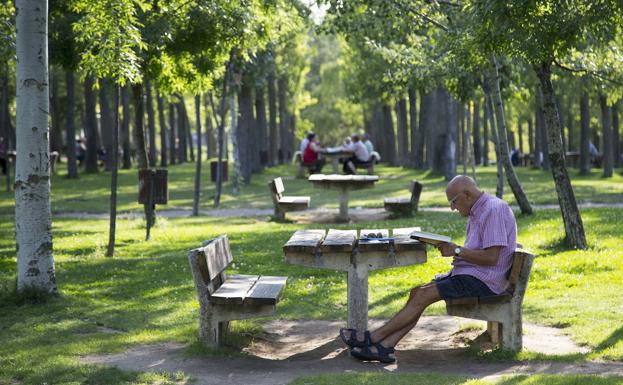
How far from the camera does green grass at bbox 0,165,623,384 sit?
781cm

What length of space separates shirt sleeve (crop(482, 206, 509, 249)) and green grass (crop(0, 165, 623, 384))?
930mm

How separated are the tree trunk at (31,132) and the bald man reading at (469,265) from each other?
3921 millimetres

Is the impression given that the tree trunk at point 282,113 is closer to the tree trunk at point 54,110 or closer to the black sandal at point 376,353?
the tree trunk at point 54,110

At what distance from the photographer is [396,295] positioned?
35.7 ft

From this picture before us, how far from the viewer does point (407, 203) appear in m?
19.3

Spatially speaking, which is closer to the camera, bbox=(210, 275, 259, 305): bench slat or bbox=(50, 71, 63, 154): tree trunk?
bbox=(210, 275, 259, 305): bench slat

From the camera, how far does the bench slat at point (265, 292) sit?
25.6 ft

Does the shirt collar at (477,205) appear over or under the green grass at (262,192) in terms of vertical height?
over

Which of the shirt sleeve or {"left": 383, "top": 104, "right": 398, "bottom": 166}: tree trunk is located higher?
{"left": 383, "top": 104, "right": 398, "bottom": 166}: tree trunk

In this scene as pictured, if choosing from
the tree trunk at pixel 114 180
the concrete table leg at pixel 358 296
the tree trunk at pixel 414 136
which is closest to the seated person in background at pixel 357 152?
the tree trunk at pixel 414 136

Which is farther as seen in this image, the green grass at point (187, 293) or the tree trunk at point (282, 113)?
the tree trunk at point (282, 113)

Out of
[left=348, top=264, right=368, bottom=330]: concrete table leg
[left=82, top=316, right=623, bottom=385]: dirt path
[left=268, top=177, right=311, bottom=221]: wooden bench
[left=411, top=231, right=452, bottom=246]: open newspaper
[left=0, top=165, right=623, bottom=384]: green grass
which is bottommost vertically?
[left=82, top=316, right=623, bottom=385]: dirt path

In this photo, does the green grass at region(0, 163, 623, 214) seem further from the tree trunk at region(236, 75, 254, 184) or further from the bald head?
the bald head

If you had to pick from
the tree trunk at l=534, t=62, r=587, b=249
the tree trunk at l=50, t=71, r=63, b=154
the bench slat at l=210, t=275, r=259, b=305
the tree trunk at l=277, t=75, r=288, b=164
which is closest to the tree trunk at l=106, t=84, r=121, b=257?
the bench slat at l=210, t=275, r=259, b=305
